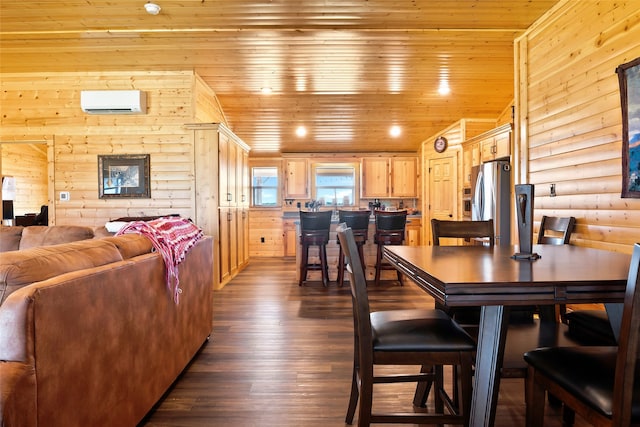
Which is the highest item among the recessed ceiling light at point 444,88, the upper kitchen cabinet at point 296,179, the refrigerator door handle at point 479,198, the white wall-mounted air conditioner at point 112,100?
the recessed ceiling light at point 444,88

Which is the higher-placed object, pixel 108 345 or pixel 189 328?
pixel 108 345

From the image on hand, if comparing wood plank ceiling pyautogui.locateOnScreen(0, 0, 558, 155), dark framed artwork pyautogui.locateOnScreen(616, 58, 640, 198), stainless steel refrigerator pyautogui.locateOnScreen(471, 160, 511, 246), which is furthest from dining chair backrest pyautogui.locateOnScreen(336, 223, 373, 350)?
stainless steel refrigerator pyautogui.locateOnScreen(471, 160, 511, 246)

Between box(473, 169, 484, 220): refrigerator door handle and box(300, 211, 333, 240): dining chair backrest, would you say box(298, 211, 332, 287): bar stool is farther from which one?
box(473, 169, 484, 220): refrigerator door handle

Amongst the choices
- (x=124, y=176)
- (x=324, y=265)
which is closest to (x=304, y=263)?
(x=324, y=265)

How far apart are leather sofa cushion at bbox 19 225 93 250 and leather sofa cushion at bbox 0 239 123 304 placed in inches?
40.6

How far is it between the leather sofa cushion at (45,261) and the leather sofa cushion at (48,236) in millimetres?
1031

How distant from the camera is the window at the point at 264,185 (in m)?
8.04

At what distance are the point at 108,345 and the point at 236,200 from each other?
4.42 meters

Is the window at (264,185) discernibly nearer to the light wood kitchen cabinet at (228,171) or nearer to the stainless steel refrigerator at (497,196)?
the light wood kitchen cabinet at (228,171)

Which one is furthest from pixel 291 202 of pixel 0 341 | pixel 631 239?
pixel 0 341

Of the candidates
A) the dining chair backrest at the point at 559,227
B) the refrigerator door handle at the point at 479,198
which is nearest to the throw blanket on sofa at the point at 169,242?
the dining chair backrest at the point at 559,227

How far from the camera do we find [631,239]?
253cm

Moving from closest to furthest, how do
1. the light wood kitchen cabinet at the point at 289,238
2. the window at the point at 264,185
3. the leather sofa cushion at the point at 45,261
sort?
the leather sofa cushion at the point at 45,261 < the light wood kitchen cabinet at the point at 289,238 < the window at the point at 264,185

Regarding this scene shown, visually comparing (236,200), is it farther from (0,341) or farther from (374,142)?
(0,341)
